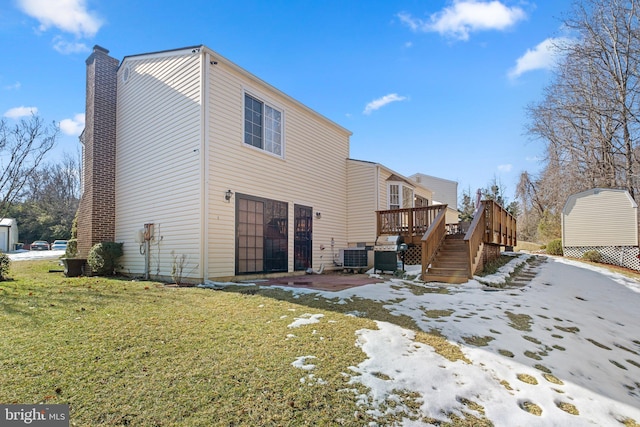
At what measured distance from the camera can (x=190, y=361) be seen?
3.04m

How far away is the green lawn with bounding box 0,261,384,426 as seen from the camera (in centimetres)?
233

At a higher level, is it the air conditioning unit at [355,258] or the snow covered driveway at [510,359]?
the air conditioning unit at [355,258]

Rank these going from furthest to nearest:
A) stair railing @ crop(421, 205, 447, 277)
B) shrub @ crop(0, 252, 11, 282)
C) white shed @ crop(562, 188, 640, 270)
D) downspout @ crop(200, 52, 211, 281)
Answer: white shed @ crop(562, 188, 640, 270), stair railing @ crop(421, 205, 447, 277), downspout @ crop(200, 52, 211, 281), shrub @ crop(0, 252, 11, 282)

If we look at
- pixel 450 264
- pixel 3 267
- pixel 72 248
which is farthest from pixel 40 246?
pixel 450 264

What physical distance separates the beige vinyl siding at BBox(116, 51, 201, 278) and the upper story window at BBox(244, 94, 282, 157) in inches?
61.6

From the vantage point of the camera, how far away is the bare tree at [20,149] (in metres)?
12.5

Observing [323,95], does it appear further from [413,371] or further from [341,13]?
[413,371]

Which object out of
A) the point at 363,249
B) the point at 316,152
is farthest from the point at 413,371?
the point at 316,152

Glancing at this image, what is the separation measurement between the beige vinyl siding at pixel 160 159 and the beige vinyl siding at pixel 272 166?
449 millimetres

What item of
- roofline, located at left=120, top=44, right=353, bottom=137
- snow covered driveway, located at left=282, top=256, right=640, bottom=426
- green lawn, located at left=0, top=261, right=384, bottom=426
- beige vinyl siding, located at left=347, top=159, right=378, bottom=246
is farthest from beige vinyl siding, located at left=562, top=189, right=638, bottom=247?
green lawn, located at left=0, top=261, right=384, bottom=426

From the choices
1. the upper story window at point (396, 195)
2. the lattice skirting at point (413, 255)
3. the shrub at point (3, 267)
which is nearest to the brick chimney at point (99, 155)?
the shrub at point (3, 267)

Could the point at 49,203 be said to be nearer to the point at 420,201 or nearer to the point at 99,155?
the point at 99,155

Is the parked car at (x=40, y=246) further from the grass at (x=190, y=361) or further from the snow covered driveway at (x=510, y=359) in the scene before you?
the snow covered driveway at (x=510, y=359)

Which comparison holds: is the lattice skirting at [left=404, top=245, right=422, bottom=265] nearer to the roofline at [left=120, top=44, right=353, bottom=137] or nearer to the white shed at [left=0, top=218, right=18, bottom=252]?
the roofline at [left=120, top=44, right=353, bottom=137]
